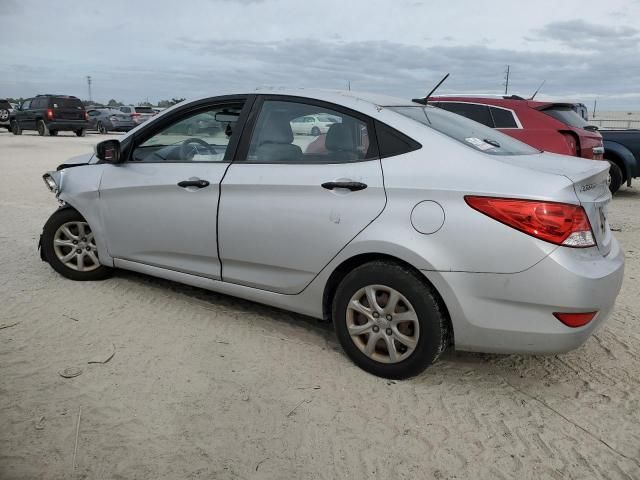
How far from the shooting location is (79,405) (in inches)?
112

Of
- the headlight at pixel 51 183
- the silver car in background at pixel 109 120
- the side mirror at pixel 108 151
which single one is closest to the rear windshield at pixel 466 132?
the side mirror at pixel 108 151

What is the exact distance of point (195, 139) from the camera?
4.05 metres

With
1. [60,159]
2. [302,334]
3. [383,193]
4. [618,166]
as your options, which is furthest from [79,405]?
[60,159]

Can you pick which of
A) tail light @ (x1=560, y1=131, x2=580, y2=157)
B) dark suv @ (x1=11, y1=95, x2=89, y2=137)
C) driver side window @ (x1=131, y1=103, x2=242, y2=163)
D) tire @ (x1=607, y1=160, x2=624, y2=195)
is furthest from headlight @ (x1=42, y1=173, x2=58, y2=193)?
dark suv @ (x1=11, y1=95, x2=89, y2=137)

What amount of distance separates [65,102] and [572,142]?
74.7 feet

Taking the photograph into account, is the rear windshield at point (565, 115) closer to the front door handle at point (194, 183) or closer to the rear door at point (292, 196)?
the rear door at point (292, 196)

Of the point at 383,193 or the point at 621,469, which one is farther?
A: the point at 383,193

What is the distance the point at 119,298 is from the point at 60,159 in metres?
12.0

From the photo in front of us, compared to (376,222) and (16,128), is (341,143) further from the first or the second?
(16,128)

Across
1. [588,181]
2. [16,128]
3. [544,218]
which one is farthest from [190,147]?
[16,128]

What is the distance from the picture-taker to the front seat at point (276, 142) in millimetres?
3492

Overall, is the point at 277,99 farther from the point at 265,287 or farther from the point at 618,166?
the point at 618,166

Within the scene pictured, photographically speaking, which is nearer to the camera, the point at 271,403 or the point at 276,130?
the point at 271,403

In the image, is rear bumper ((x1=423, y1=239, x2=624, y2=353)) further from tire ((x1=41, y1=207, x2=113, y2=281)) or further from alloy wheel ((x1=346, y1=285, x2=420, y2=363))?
tire ((x1=41, y1=207, x2=113, y2=281))
